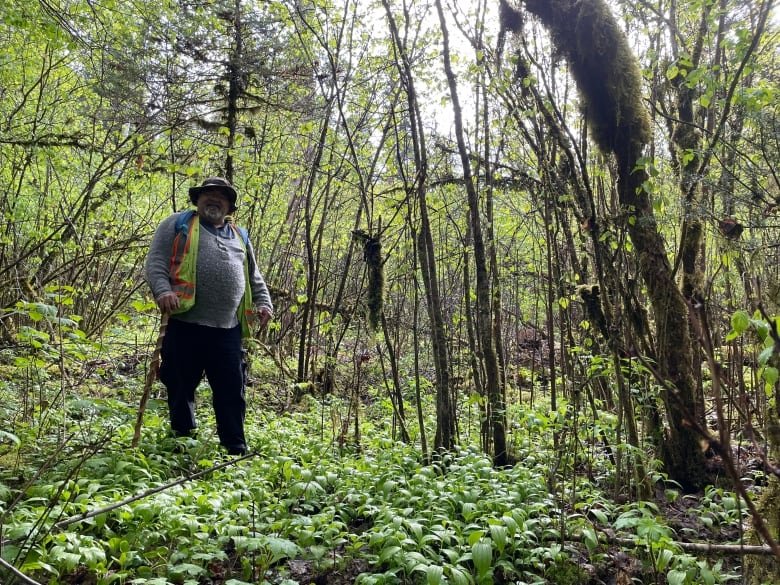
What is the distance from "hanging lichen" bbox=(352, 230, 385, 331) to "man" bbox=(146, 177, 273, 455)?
116cm

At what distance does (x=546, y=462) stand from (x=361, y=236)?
2570mm

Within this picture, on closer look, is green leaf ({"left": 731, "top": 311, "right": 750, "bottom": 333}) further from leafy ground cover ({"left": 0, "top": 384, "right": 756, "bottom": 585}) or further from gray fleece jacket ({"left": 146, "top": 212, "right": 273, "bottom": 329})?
gray fleece jacket ({"left": 146, "top": 212, "right": 273, "bottom": 329})

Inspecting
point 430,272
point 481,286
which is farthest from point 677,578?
point 430,272

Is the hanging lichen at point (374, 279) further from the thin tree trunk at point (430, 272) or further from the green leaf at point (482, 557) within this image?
the green leaf at point (482, 557)

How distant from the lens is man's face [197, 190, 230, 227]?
14.9 ft

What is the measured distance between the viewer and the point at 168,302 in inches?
158

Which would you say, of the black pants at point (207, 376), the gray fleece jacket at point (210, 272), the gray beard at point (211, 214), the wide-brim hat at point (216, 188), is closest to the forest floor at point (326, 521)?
the black pants at point (207, 376)

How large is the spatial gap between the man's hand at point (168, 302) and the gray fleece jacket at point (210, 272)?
92 millimetres

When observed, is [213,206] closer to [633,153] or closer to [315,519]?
[315,519]

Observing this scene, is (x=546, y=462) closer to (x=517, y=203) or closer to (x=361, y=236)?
(x=361, y=236)

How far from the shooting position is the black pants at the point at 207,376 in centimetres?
434

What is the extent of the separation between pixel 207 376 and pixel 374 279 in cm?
183

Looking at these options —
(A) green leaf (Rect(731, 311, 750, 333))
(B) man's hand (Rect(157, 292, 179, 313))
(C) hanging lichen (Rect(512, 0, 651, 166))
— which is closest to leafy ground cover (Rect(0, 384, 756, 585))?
(B) man's hand (Rect(157, 292, 179, 313))

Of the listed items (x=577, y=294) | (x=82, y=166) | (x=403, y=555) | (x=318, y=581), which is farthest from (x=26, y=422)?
(x=577, y=294)
